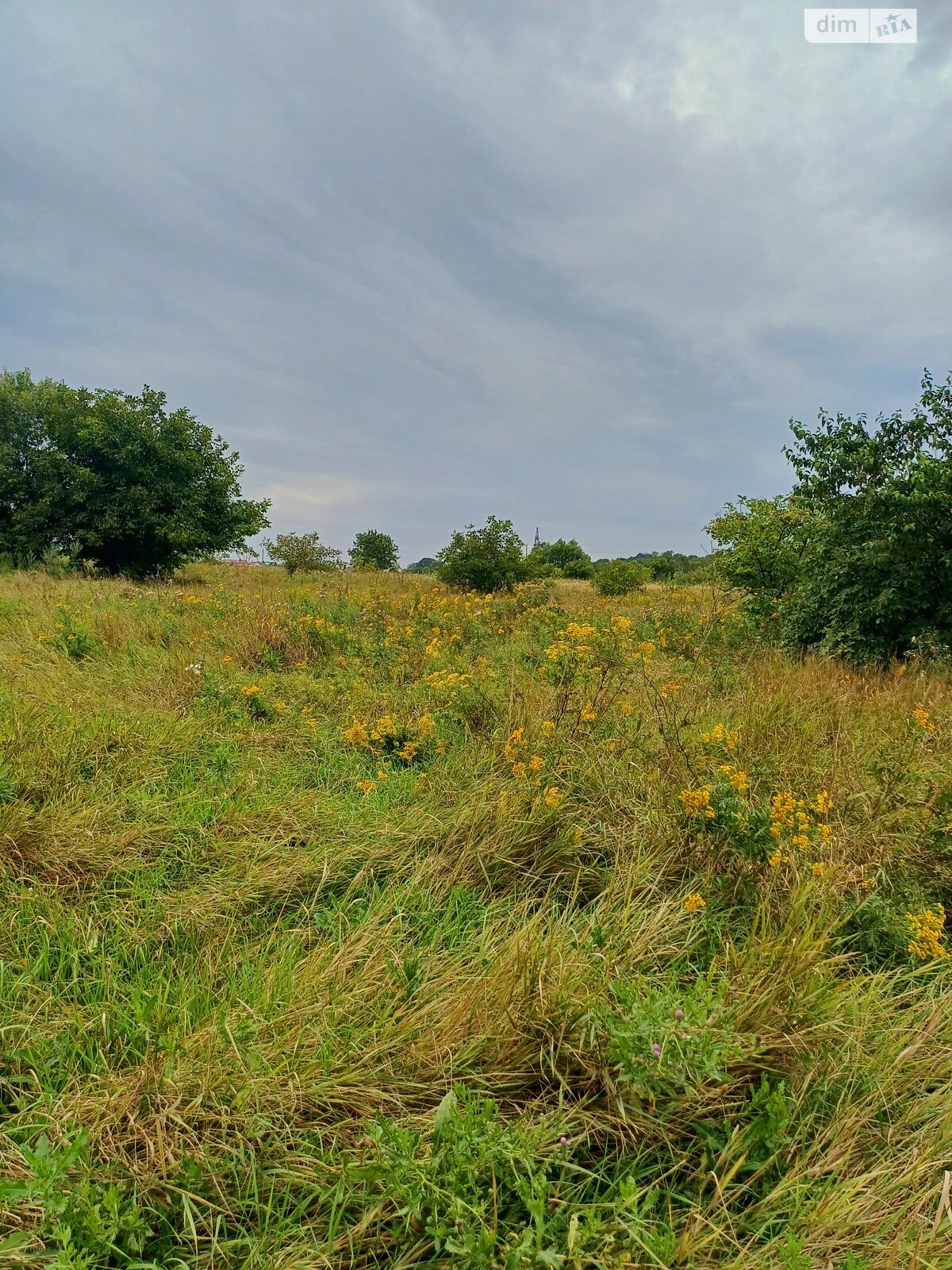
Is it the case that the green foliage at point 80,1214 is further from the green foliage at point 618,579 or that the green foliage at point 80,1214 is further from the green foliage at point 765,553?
the green foliage at point 618,579

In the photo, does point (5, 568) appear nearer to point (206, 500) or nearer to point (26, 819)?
point (206, 500)

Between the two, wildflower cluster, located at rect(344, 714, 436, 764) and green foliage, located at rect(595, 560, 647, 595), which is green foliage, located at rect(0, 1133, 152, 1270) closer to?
wildflower cluster, located at rect(344, 714, 436, 764)

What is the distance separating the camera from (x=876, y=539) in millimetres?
5730

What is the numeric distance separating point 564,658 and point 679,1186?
3.10 metres

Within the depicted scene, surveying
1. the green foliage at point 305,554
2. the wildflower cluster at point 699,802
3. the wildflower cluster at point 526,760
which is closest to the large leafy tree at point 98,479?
the green foliage at point 305,554

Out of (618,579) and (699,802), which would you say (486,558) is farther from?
(699,802)

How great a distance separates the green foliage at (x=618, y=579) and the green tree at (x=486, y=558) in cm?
237

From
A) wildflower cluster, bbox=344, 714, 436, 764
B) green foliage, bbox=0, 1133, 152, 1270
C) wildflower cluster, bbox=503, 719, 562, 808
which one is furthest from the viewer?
wildflower cluster, bbox=344, 714, 436, 764

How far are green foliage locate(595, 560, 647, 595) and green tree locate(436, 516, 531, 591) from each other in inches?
93.3

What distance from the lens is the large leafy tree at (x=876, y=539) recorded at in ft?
17.9

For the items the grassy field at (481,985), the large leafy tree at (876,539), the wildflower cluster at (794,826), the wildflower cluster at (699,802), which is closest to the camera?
the grassy field at (481,985)

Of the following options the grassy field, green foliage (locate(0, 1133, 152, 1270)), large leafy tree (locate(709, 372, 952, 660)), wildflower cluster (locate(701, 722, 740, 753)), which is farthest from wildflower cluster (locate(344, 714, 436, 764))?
large leafy tree (locate(709, 372, 952, 660))

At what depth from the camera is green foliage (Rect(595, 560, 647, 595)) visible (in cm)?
1496

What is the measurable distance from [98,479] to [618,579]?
14.1 metres
